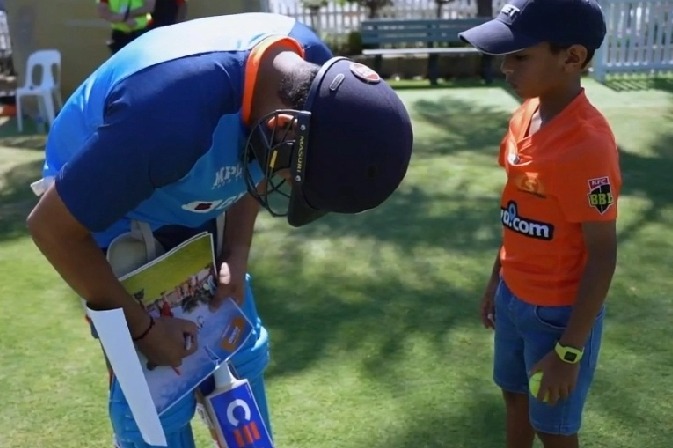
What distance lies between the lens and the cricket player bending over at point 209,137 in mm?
1406

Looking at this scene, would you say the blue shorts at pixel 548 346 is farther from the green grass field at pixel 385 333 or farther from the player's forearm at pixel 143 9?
the player's forearm at pixel 143 9

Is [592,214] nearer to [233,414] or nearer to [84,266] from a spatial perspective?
[233,414]

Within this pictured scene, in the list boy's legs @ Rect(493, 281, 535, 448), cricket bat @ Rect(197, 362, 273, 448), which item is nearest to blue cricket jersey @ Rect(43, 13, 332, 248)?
cricket bat @ Rect(197, 362, 273, 448)

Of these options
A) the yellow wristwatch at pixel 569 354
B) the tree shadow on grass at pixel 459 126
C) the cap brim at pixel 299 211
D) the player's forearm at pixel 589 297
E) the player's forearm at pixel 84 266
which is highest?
the cap brim at pixel 299 211

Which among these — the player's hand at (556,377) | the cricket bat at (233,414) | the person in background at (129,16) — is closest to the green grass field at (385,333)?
the player's hand at (556,377)

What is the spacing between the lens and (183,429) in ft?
6.33

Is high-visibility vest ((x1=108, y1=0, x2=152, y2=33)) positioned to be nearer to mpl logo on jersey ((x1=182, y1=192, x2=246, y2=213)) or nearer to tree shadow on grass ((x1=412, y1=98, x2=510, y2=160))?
tree shadow on grass ((x1=412, y1=98, x2=510, y2=160))

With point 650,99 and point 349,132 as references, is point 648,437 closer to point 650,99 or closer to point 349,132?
point 349,132

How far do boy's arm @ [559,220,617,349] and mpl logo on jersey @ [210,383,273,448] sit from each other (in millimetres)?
827

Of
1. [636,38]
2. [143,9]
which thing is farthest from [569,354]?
[636,38]

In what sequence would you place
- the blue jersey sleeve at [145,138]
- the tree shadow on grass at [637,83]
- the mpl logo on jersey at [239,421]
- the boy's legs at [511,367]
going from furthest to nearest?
the tree shadow on grass at [637,83] < the boy's legs at [511,367] < the mpl logo on jersey at [239,421] < the blue jersey sleeve at [145,138]

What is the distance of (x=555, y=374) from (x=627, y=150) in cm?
544

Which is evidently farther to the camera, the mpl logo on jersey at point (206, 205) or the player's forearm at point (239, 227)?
the player's forearm at point (239, 227)

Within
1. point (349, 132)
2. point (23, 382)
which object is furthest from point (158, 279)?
point (23, 382)
